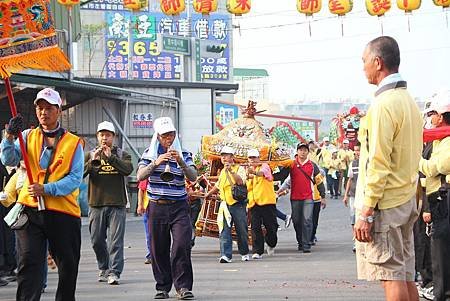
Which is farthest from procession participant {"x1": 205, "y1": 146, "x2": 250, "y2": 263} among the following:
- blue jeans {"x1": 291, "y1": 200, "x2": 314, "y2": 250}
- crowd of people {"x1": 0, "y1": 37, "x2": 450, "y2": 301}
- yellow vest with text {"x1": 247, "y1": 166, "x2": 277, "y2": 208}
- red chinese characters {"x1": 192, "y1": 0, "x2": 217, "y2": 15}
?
red chinese characters {"x1": 192, "y1": 0, "x2": 217, "y2": 15}

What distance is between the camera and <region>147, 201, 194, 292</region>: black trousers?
33.1 ft

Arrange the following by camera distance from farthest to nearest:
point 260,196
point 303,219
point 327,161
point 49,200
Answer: point 327,161 → point 303,219 → point 260,196 → point 49,200

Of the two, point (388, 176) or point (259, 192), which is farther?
point (259, 192)

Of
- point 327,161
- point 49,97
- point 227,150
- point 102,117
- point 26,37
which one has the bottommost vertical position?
point 327,161

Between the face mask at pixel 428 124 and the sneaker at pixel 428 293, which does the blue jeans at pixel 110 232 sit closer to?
the sneaker at pixel 428 293

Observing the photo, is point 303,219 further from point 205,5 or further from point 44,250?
point 205,5

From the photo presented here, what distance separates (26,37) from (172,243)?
131 inches

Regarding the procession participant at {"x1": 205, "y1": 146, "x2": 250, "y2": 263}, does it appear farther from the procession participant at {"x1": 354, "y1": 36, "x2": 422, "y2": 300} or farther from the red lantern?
the red lantern

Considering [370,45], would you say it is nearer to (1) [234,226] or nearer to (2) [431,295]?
(2) [431,295]

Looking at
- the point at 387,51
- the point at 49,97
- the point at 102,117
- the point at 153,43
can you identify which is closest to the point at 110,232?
the point at 49,97

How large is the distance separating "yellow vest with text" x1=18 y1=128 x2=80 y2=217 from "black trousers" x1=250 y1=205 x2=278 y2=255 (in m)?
7.28

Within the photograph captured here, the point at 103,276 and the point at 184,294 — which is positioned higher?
the point at 184,294

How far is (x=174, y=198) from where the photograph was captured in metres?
10.2

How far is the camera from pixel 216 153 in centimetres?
1608
